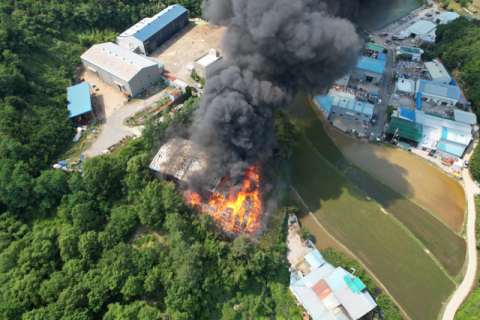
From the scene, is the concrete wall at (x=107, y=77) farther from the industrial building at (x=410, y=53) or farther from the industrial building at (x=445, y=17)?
the industrial building at (x=445, y=17)

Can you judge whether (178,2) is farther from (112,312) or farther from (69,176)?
(112,312)

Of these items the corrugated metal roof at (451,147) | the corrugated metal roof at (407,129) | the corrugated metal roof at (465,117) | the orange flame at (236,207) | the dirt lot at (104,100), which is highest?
the corrugated metal roof at (465,117)

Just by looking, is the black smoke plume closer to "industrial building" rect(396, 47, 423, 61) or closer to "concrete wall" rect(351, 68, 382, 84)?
"concrete wall" rect(351, 68, 382, 84)

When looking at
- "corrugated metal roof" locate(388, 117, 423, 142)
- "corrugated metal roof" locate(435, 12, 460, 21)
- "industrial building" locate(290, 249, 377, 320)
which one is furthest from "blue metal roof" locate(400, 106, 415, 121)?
"corrugated metal roof" locate(435, 12, 460, 21)

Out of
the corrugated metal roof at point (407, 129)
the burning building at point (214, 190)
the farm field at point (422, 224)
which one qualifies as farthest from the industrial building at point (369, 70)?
the burning building at point (214, 190)

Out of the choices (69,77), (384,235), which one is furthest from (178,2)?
(384,235)
